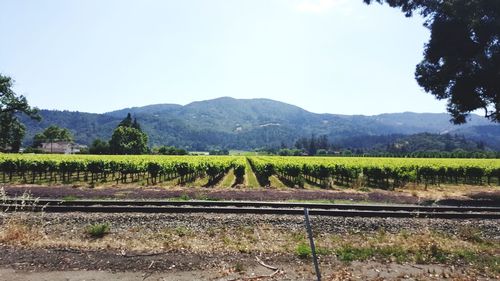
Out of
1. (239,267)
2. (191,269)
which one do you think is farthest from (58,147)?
(239,267)

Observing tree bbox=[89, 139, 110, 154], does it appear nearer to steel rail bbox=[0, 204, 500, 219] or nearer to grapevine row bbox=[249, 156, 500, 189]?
grapevine row bbox=[249, 156, 500, 189]

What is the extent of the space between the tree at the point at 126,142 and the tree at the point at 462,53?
9137 cm

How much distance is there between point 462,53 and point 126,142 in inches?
3796

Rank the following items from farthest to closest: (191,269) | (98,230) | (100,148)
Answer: (100,148) → (98,230) → (191,269)

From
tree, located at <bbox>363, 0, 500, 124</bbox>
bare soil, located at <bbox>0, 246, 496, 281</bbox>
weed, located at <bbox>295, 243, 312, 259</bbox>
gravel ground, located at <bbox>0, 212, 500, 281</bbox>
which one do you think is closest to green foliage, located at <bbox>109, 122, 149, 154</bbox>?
tree, located at <bbox>363, 0, 500, 124</bbox>

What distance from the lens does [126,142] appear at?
109938 mm

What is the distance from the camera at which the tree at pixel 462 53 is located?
2512cm

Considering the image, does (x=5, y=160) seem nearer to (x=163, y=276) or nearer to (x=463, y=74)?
(x=163, y=276)

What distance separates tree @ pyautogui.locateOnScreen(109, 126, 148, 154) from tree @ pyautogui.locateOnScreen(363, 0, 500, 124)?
300 feet

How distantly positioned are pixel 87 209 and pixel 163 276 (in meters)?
8.24

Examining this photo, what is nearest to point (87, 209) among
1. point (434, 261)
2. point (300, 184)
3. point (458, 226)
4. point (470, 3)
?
point (434, 261)

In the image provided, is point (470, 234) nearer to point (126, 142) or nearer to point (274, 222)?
point (274, 222)

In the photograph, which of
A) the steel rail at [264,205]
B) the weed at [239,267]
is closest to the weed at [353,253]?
the weed at [239,267]

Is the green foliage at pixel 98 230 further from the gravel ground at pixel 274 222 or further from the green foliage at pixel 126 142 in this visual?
the green foliage at pixel 126 142
